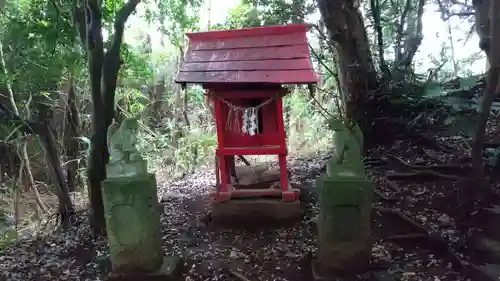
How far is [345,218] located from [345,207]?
78mm

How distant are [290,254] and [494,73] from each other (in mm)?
2197

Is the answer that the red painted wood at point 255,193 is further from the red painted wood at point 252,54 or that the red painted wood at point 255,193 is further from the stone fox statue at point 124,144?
the stone fox statue at point 124,144

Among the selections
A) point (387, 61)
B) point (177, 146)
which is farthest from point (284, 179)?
point (177, 146)

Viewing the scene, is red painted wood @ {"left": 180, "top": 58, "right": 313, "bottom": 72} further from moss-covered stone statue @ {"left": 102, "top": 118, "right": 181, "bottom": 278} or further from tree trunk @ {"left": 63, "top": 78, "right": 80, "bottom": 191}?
tree trunk @ {"left": 63, "top": 78, "right": 80, "bottom": 191}

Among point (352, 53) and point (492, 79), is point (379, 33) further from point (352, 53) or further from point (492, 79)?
point (492, 79)

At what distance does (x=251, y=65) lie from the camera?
171 inches

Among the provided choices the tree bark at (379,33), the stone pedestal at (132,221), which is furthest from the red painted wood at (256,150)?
the tree bark at (379,33)

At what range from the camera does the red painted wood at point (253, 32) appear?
14.6ft

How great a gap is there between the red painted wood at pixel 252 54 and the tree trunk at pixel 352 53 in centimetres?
173

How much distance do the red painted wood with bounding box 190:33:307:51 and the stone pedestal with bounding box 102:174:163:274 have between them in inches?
76.4

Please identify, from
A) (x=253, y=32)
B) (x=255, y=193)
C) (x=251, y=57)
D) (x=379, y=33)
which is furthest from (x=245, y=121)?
(x=379, y=33)

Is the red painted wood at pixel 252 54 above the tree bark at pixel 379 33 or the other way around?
the other way around

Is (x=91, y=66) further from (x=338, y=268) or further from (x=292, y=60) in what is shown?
(x=338, y=268)

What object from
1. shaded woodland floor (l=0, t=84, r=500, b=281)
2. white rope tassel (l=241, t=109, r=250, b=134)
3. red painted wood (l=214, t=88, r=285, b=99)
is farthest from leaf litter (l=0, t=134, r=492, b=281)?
red painted wood (l=214, t=88, r=285, b=99)
